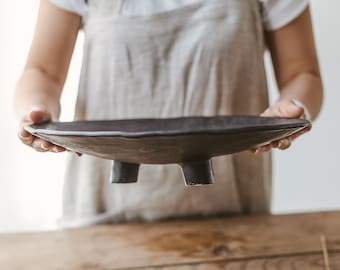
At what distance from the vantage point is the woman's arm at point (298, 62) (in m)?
0.83

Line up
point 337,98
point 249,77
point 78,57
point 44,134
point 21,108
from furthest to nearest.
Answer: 1. point 337,98
2. point 78,57
3. point 249,77
4. point 21,108
5. point 44,134

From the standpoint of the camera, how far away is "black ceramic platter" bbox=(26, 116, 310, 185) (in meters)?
0.42

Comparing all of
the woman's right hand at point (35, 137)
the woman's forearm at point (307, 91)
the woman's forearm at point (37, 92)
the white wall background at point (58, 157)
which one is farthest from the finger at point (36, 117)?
the white wall background at point (58, 157)

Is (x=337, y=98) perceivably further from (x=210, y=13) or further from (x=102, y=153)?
(x=102, y=153)

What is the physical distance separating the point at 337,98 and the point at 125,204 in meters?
0.83

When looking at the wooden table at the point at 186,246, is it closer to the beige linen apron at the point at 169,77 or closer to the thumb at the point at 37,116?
the beige linen apron at the point at 169,77

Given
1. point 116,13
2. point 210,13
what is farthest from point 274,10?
point 116,13

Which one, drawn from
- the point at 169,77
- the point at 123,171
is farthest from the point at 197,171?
the point at 169,77

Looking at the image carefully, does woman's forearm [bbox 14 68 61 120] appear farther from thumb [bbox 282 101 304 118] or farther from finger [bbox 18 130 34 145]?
thumb [bbox 282 101 304 118]

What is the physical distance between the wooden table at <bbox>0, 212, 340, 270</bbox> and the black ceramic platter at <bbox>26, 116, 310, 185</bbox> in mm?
226

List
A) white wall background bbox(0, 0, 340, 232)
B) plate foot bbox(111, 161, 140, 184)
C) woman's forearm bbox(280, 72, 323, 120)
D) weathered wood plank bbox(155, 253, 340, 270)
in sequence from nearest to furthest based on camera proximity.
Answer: plate foot bbox(111, 161, 140, 184)
weathered wood plank bbox(155, 253, 340, 270)
woman's forearm bbox(280, 72, 323, 120)
white wall background bbox(0, 0, 340, 232)

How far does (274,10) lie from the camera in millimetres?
861

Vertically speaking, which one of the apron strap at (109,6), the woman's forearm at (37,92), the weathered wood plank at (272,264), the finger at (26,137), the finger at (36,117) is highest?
the apron strap at (109,6)

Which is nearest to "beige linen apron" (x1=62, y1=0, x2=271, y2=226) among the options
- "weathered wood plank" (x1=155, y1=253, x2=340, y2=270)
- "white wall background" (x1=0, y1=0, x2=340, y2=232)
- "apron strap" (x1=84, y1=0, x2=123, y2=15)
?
"apron strap" (x1=84, y1=0, x2=123, y2=15)
